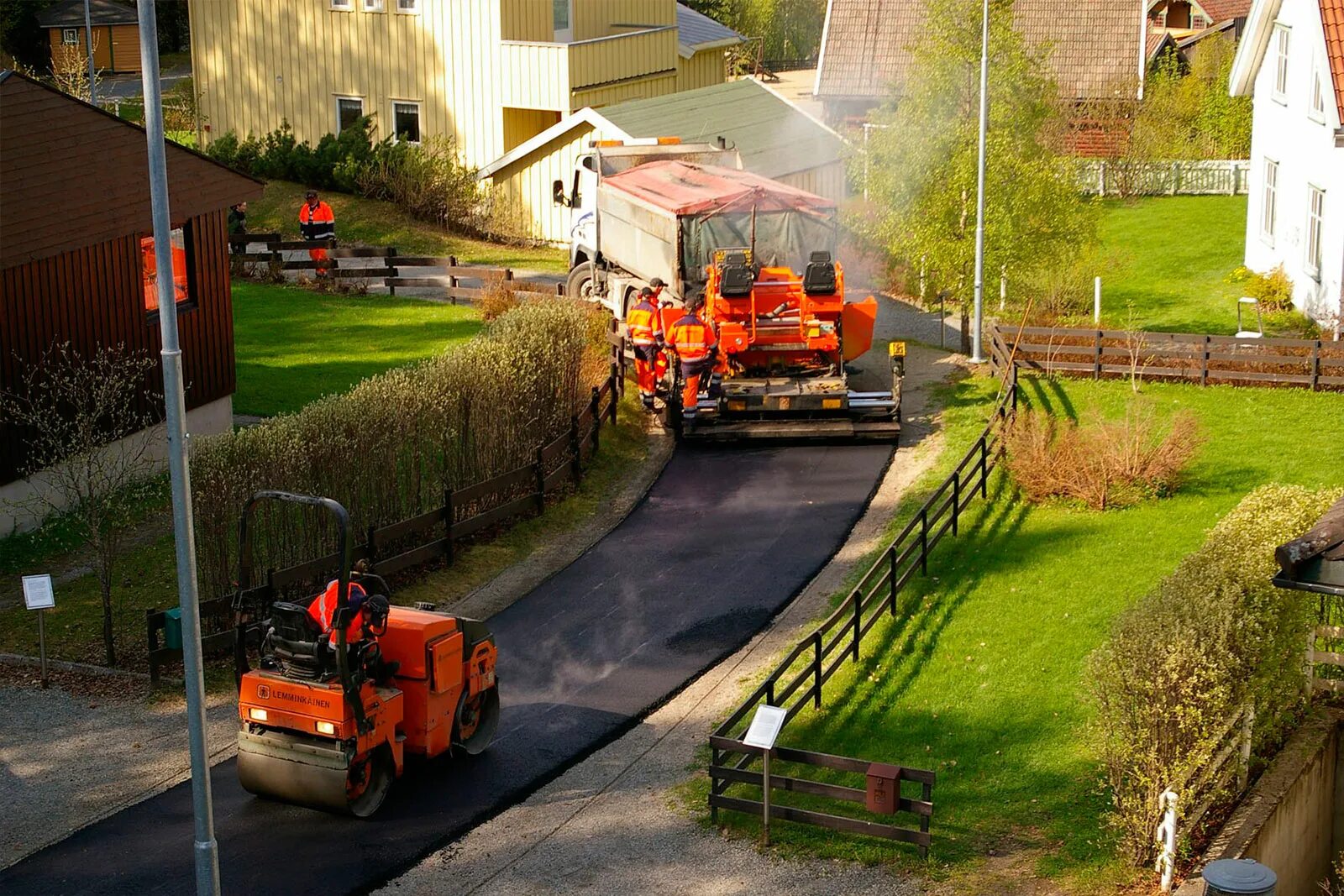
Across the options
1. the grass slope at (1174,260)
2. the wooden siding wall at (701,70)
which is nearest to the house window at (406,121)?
the wooden siding wall at (701,70)

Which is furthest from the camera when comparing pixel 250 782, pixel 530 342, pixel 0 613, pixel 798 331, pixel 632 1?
pixel 632 1

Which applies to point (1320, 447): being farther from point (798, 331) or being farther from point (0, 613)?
point (0, 613)

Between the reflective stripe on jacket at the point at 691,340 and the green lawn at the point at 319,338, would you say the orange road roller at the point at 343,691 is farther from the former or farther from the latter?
the green lawn at the point at 319,338

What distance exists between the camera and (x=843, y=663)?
1639 cm

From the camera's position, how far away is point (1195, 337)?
2598 cm

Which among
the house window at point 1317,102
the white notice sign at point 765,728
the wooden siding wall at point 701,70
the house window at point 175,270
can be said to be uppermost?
the wooden siding wall at point 701,70

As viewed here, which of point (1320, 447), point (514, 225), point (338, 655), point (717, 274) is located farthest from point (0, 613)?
point (514, 225)

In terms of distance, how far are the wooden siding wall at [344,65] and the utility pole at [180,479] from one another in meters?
29.8

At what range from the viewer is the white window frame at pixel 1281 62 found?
32312 mm

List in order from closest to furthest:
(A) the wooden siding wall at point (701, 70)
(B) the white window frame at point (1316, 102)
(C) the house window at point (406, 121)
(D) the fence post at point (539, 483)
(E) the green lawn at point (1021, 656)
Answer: (E) the green lawn at point (1021, 656), (D) the fence post at point (539, 483), (B) the white window frame at point (1316, 102), (C) the house window at point (406, 121), (A) the wooden siding wall at point (701, 70)

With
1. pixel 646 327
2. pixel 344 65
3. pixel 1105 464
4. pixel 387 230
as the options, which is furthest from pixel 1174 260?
pixel 344 65

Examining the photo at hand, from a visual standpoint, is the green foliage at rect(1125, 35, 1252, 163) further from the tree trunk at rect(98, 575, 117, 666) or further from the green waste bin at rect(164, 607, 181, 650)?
the green waste bin at rect(164, 607, 181, 650)

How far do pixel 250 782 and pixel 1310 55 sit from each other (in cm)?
2472

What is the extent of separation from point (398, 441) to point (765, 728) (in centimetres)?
782
